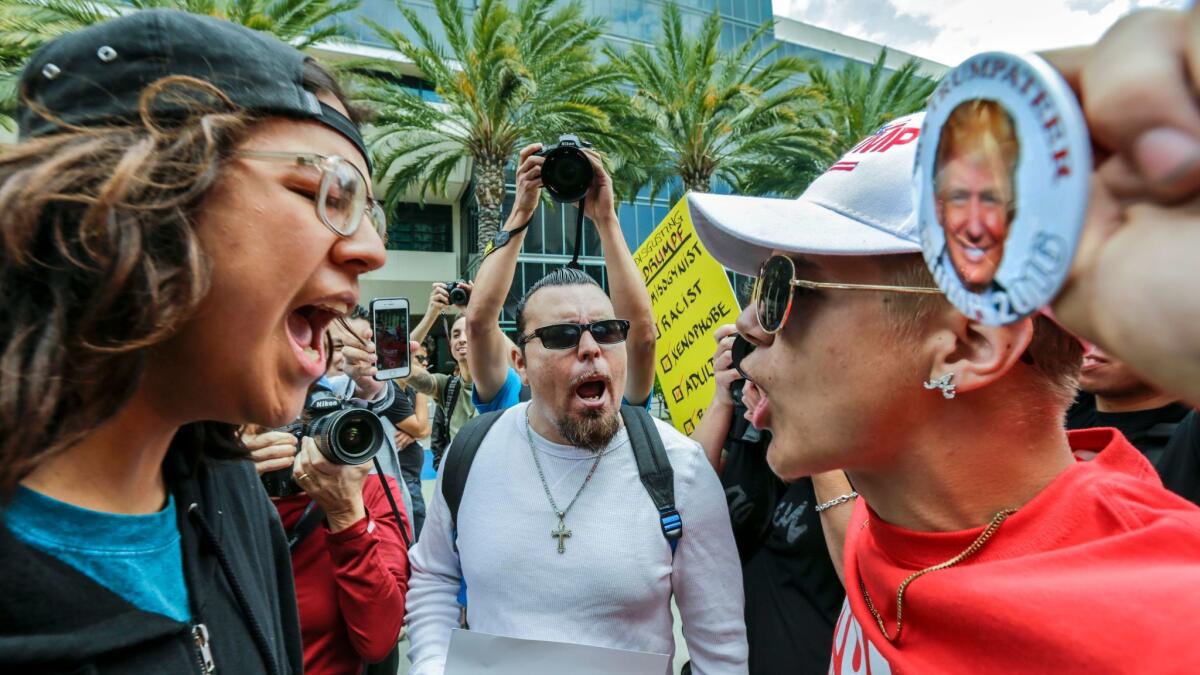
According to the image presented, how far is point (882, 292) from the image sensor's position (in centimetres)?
129

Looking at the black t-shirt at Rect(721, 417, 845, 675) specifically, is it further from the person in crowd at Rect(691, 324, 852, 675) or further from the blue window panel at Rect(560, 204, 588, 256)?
the blue window panel at Rect(560, 204, 588, 256)

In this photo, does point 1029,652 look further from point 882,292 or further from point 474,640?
point 474,640

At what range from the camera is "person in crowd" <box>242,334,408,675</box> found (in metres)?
2.06

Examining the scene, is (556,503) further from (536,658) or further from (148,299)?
(148,299)

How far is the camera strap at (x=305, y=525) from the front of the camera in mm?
2189

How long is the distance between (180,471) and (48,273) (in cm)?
51

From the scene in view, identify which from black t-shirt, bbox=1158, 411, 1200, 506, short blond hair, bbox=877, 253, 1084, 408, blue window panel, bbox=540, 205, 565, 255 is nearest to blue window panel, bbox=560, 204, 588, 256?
blue window panel, bbox=540, 205, 565, 255

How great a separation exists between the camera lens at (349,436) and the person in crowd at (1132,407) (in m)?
2.53

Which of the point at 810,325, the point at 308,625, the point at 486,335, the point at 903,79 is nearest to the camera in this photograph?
the point at 810,325

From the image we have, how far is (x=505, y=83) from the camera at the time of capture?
13.9 metres

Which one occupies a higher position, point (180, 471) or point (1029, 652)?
point (180, 471)

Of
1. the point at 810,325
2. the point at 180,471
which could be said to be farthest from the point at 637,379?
the point at 180,471

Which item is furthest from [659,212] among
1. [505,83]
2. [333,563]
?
[333,563]

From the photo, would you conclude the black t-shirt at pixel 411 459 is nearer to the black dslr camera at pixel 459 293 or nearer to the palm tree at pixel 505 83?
the black dslr camera at pixel 459 293
